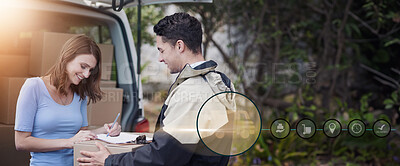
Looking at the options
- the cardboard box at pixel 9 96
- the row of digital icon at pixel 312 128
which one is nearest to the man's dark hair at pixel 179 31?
the cardboard box at pixel 9 96

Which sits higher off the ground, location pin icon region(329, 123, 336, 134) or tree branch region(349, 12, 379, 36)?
tree branch region(349, 12, 379, 36)

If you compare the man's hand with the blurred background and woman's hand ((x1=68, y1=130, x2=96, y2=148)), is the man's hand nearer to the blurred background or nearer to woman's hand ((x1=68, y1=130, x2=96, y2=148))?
woman's hand ((x1=68, y1=130, x2=96, y2=148))

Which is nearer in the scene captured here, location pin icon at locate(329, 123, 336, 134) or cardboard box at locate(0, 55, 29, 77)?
cardboard box at locate(0, 55, 29, 77)

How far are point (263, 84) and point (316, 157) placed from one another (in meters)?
1.12

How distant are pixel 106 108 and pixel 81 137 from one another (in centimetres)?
50

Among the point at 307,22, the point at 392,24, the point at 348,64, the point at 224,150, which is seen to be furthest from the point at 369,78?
the point at 224,150

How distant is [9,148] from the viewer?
6.35ft

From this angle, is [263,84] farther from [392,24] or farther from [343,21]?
[392,24]

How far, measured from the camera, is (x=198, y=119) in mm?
1288

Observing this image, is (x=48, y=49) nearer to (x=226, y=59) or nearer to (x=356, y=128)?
(x=356, y=128)

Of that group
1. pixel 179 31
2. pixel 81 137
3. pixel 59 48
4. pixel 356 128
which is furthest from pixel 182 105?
pixel 356 128

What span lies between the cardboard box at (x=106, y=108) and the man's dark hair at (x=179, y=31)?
29.4 inches

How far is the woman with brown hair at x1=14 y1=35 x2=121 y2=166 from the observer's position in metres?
1.64

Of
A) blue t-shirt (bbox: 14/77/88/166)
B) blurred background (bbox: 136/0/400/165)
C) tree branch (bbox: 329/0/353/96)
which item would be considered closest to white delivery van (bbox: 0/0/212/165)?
blue t-shirt (bbox: 14/77/88/166)
